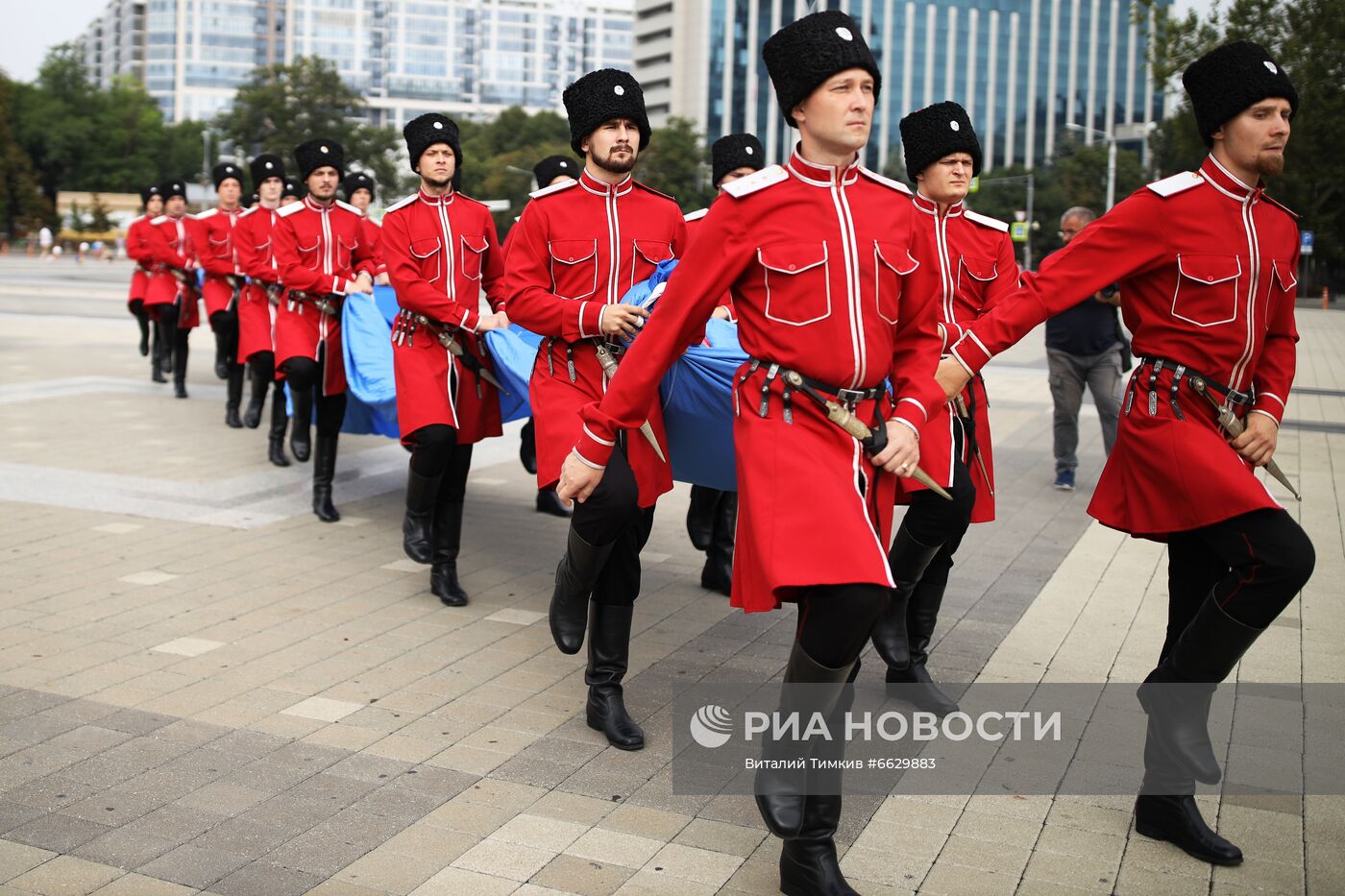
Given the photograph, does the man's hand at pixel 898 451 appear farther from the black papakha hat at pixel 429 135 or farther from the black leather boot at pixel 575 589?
the black papakha hat at pixel 429 135

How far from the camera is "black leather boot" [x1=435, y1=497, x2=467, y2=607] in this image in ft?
23.2

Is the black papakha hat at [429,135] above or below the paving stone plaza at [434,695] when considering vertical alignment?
above

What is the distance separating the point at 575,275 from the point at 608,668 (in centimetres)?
147

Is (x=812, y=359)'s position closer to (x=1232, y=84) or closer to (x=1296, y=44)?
(x=1232, y=84)

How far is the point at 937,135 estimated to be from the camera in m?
5.65

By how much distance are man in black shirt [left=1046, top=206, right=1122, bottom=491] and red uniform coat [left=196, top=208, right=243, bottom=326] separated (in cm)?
727

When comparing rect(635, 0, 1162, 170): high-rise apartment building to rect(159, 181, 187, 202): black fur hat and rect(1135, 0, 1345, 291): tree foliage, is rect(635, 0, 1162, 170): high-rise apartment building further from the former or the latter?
rect(159, 181, 187, 202): black fur hat

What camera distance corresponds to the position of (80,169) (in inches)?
4528

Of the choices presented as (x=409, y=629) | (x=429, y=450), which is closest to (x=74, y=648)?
(x=409, y=629)

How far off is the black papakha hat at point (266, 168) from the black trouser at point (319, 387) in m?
2.87

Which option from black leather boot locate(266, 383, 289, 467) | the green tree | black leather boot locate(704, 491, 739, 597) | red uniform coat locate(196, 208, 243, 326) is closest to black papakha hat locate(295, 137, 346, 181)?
black leather boot locate(266, 383, 289, 467)

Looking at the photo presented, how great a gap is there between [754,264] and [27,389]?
1269 cm

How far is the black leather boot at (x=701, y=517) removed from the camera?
790cm

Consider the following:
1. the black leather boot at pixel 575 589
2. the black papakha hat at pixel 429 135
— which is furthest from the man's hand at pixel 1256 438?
the black papakha hat at pixel 429 135
